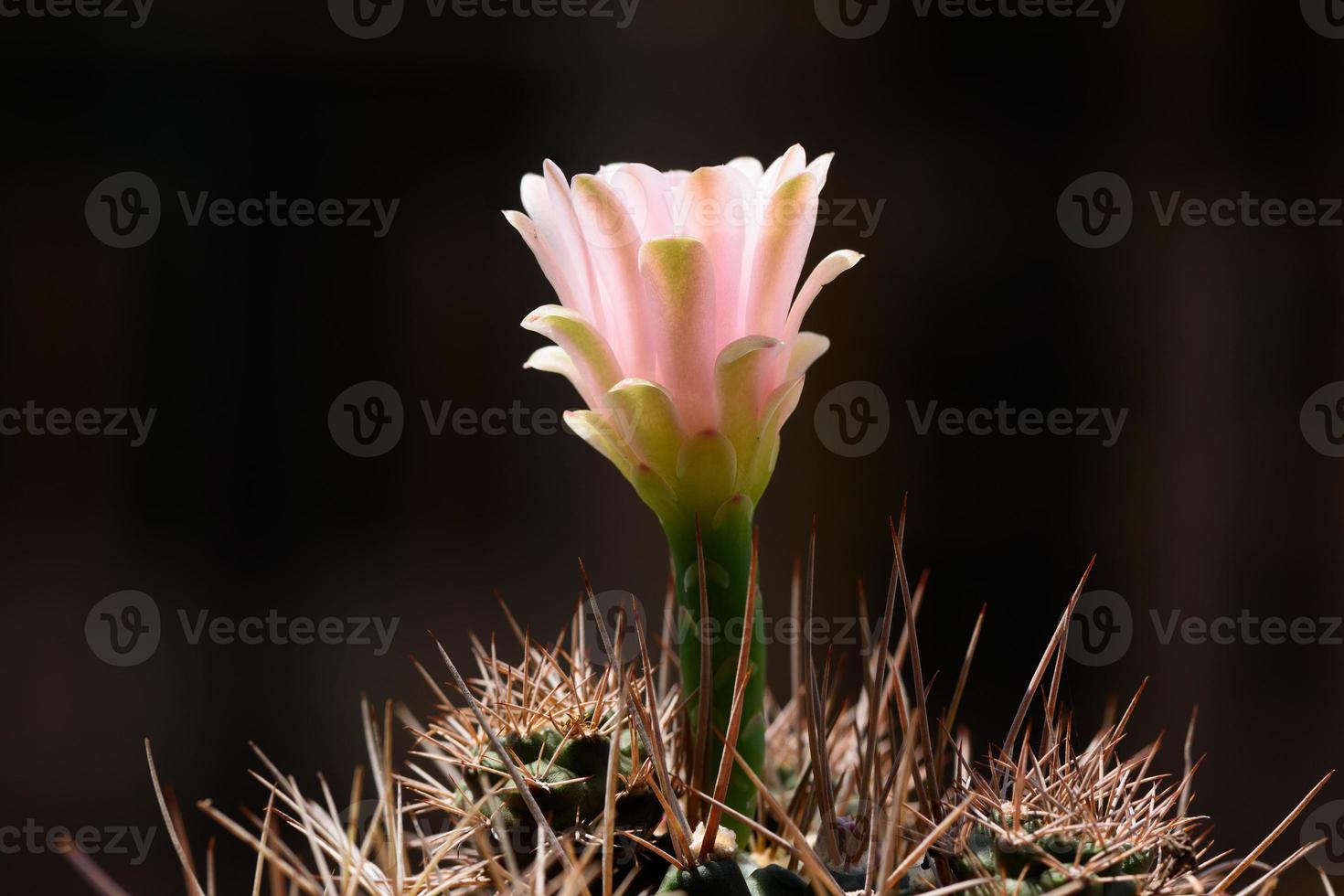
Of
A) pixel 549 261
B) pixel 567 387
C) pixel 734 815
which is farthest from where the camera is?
pixel 567 387

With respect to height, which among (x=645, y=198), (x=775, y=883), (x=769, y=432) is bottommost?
(x=775, y=883)

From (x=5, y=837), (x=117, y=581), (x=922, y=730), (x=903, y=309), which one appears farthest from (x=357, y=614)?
(x=922, y=730)

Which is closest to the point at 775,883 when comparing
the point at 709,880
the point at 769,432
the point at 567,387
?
the point at 709,880

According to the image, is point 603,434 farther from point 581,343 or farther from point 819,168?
point 819,168

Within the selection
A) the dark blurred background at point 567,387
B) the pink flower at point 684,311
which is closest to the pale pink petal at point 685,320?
the pink flower at point 684,311

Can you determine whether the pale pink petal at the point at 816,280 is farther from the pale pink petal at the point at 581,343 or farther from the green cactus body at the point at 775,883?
the green cactus body at the point at 775,883

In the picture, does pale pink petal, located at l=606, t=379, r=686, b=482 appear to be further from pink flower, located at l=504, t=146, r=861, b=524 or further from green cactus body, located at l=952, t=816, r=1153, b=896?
green cactus body, located at l=952, t=816, r=1153, b=896

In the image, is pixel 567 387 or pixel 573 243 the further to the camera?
pixel 567 387
